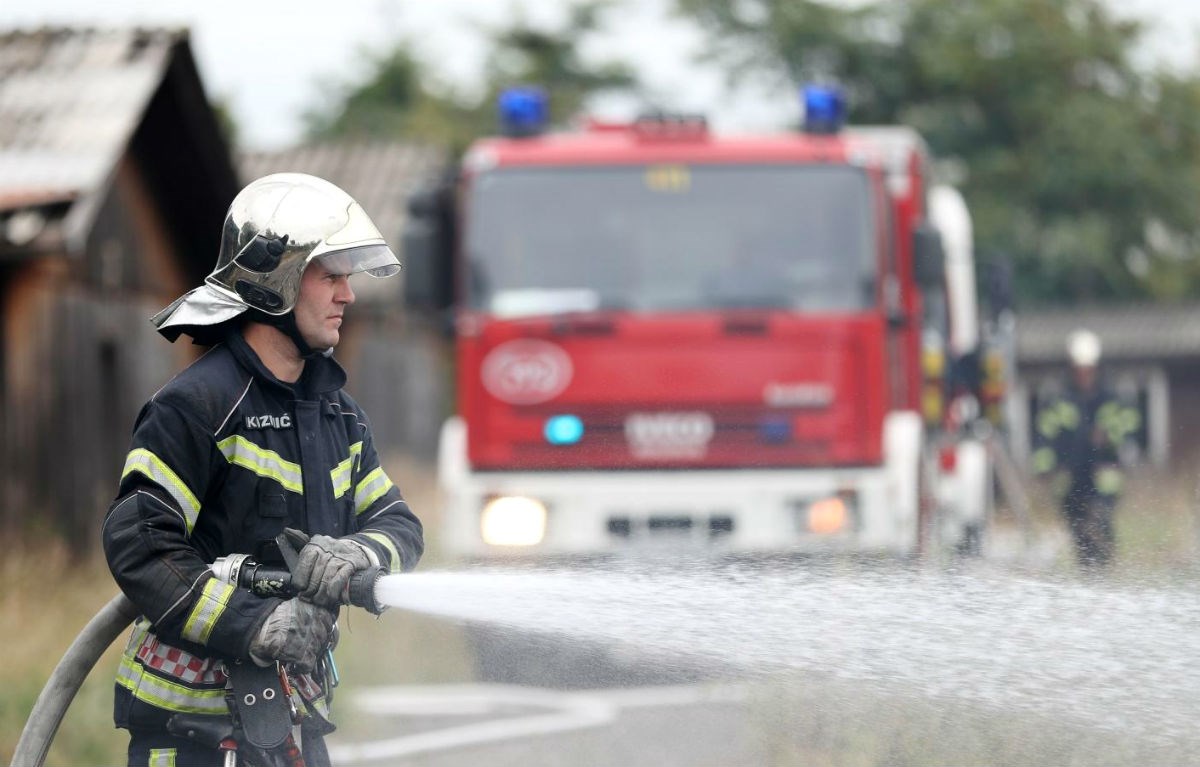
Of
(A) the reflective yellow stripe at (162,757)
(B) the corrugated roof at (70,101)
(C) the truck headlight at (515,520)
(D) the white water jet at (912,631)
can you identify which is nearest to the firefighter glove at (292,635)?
(A) the reflective yellow stripe at (162,757)

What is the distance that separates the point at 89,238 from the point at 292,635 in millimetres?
11790

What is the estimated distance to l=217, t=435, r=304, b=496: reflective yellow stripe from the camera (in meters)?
2.92

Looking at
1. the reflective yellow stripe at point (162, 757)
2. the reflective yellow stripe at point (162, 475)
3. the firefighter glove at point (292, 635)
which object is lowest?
the reflective yellow stripe at point (162, 757)

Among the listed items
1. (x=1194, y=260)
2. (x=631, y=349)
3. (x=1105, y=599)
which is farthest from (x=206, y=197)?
(x=1194, y=260)

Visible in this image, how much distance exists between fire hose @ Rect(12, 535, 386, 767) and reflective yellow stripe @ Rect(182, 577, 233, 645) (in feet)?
0.23

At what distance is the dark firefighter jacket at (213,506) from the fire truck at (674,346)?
5.44m

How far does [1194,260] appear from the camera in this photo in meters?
41.3

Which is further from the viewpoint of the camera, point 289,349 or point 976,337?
point 976,337

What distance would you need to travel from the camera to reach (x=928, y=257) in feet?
30.5

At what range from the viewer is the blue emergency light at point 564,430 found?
28.9 feet

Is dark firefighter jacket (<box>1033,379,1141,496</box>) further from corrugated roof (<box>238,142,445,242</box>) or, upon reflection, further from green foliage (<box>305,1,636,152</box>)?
green foliage (<box>305,1,636,152</box>)

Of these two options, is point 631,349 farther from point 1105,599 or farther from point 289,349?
point 289,349

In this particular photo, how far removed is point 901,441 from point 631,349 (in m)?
1.44

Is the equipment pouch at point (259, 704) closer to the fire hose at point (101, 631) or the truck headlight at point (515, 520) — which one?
the fire hose at point (101, 631)
